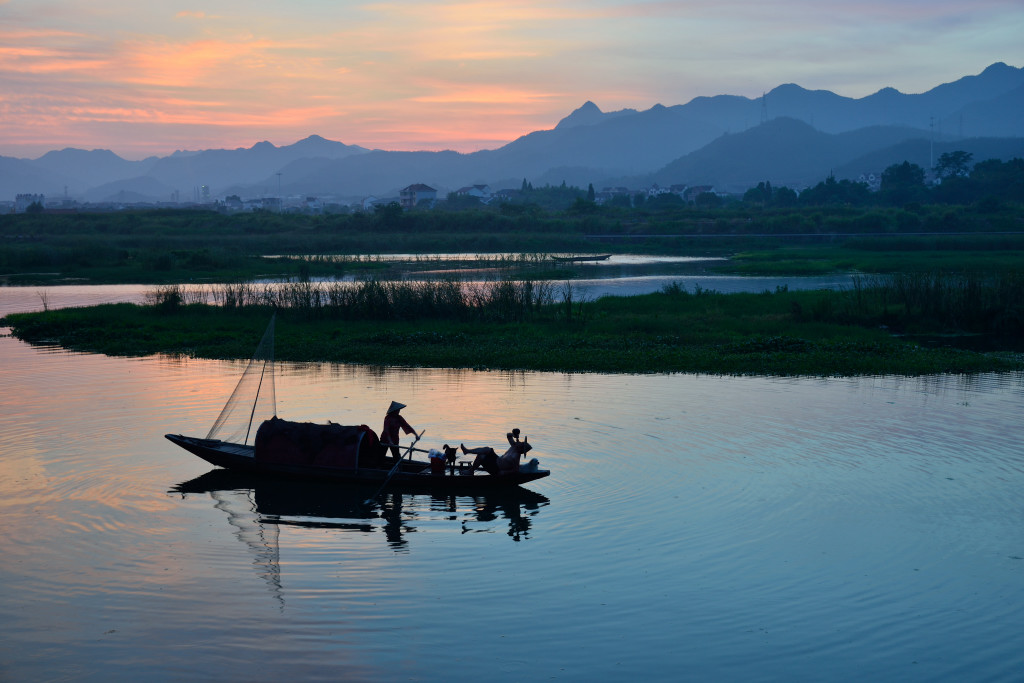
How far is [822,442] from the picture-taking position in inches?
634

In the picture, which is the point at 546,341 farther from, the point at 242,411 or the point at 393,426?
the point at 393,426

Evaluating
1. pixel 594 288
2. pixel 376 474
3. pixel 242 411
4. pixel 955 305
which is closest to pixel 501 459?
pixel 376 474

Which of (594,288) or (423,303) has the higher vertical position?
(423,303)

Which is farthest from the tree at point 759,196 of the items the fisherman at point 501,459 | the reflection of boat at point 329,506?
the reflection of boat at point 329,506

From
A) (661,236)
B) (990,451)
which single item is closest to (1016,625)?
(990,451)

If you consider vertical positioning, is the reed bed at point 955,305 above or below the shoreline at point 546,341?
above

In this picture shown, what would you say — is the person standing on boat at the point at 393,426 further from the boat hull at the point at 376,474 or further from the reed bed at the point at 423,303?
the reed bed at the point at 423,303

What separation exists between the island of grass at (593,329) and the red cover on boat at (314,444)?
10.5 m

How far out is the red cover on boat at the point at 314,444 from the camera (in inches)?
533

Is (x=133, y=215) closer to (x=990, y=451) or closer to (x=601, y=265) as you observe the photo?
(x=601, y=265)

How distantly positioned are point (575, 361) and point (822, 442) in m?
9.02

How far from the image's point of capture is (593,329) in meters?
28.7

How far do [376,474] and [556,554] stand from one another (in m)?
3.69

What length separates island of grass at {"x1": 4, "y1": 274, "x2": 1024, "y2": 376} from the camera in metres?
24.1
